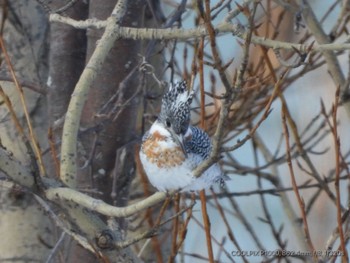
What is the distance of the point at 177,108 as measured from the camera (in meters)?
2.63

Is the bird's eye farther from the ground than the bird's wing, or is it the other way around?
the bird's eye

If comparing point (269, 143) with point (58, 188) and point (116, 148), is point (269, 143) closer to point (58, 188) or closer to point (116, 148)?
point (116, 148)

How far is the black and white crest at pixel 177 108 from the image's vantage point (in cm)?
262

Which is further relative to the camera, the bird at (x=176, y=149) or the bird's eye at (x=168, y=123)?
the bird's eye at (x=168, y=123)

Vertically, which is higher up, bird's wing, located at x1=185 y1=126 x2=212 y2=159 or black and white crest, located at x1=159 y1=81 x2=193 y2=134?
black and white crest, located at x1=159 y1=81 x2=193 y2=134

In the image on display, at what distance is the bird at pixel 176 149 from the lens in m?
2.56

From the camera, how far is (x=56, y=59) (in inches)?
144

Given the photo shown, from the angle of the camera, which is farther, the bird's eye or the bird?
the bird's eye

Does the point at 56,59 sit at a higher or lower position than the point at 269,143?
higher

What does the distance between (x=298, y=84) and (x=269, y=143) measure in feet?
4.26

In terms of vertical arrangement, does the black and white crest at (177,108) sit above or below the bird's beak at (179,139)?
above

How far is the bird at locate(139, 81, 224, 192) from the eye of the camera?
2.56 meters

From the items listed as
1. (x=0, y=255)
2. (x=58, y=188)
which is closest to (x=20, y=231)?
(x=0, y=255)

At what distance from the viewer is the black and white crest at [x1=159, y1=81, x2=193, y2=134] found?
103 inches
